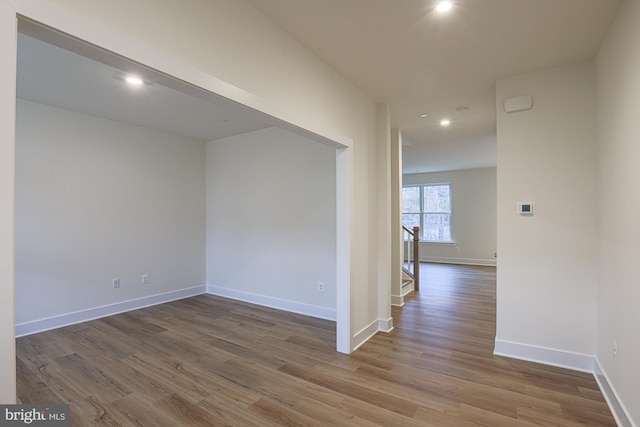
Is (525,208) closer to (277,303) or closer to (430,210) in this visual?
(277,303)

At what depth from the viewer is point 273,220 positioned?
4.50 m


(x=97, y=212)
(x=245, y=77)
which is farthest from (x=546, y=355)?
(x=97, y=212)

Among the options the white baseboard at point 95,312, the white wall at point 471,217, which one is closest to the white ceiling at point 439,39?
the white baseboard at point 95,312

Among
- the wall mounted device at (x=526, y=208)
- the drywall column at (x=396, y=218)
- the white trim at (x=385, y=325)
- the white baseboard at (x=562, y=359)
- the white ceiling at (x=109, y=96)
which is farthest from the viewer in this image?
the drywall column at (x=396, y=218)

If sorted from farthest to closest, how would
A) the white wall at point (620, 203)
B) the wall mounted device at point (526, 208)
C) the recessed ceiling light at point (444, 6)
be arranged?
the wall mounted device at point (526, 208)
the recessed ceiling light at point (444, 6)
the white wall at point (620, 203)

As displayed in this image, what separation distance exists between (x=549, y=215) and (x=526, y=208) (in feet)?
0.60

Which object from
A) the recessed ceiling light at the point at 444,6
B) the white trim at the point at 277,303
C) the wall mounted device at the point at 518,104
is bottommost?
the white trim at the point at 277,303

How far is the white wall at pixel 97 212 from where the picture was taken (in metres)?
3.49

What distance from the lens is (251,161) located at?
187 inches

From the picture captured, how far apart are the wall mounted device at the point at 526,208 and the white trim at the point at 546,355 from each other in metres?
1.20

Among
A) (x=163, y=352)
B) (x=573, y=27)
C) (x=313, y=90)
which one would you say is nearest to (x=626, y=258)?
(x=573, y=27)

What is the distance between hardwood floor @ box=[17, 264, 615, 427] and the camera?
2043 millimetres

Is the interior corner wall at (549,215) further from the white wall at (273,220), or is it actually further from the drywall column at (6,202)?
the drywall column at (6,202)

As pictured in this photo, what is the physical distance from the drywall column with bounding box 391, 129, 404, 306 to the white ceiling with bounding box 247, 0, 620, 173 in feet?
3.51
